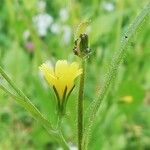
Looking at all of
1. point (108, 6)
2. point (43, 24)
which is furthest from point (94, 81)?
point (43, 24)

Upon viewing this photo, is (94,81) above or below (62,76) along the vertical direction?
below

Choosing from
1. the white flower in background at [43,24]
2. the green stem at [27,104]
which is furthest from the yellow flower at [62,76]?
the white flower in background at [43,24]

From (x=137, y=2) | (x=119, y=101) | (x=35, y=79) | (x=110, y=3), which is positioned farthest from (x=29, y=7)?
(x=110, y=3)

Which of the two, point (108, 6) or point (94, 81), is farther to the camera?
point (108, 6)

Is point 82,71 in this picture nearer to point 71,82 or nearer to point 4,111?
point 71,82

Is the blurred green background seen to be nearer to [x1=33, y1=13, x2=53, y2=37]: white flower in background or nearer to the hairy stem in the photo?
[x1=33, y1=13, x2=53, y2=37]: white flower in background

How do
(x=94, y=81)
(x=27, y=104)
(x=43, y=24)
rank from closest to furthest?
(x=27, y=104) < (x=94, y=81) < (x=43, y=24)

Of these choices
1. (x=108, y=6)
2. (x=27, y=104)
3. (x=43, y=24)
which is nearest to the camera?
(x=27, y=104)

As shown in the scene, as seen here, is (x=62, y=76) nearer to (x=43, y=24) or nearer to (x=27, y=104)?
(x=27, y=104)

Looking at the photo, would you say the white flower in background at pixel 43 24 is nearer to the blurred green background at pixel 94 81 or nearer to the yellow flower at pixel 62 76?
the blurred green background at pixel 94 81
